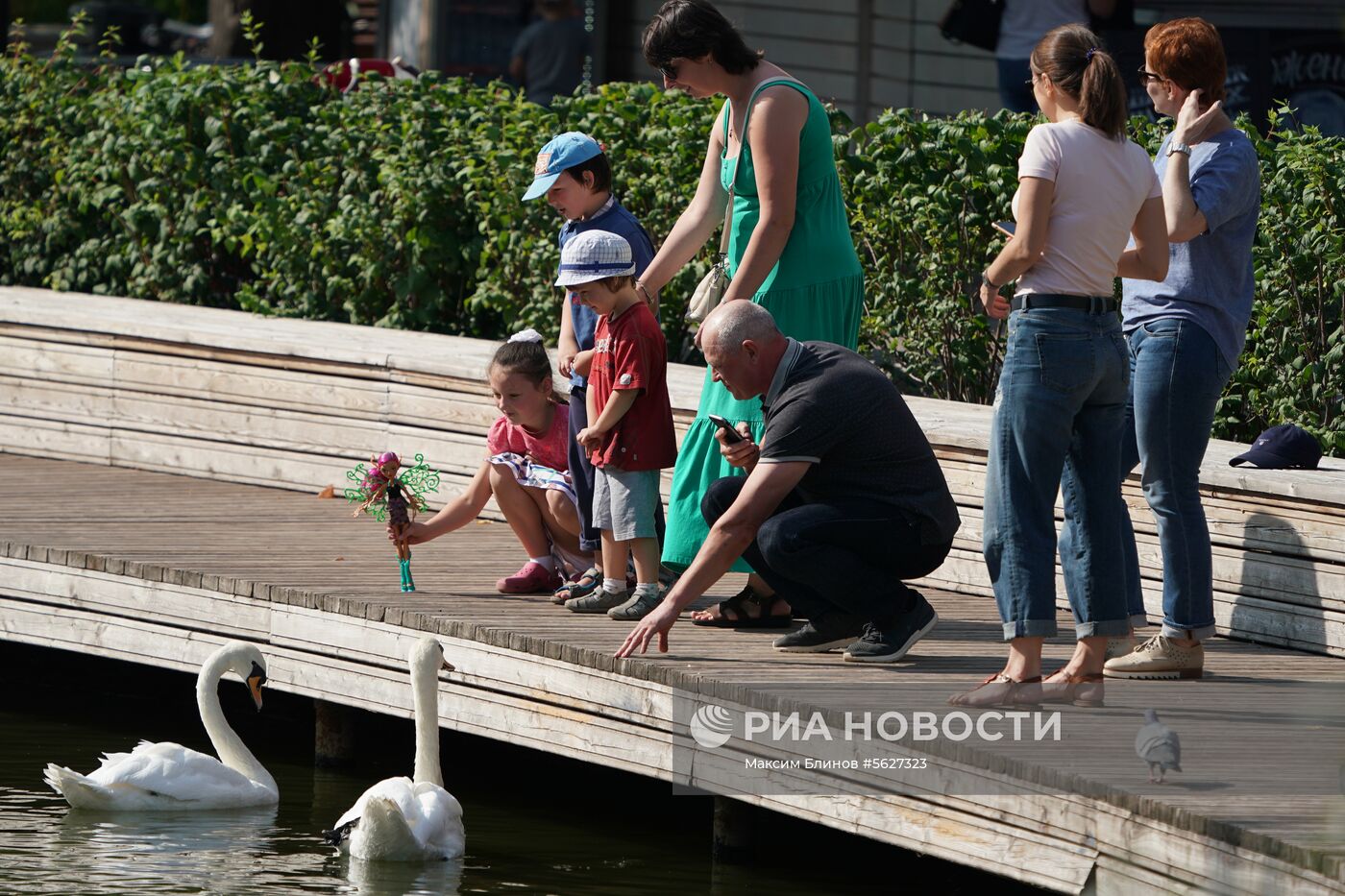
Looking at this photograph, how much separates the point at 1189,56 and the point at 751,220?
1325 millimetres

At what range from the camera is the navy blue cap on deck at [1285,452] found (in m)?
6.46

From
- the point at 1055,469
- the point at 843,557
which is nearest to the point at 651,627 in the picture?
the point at 843,557

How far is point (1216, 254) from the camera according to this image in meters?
5.71

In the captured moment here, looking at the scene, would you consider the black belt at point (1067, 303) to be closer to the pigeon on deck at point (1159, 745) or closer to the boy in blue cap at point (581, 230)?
the pigeon on deck at point (1159, 745)

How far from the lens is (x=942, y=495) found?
5848 millimetres

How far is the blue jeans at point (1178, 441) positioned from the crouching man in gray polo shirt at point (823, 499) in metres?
0.56

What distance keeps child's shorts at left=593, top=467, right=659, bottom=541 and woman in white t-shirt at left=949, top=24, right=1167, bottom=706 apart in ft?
3.98

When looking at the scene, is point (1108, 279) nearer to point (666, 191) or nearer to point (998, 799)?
point (998, 799)

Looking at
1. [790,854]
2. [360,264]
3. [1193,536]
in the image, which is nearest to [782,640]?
[790,854]

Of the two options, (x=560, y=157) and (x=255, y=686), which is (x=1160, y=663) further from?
(x=255, y=686)

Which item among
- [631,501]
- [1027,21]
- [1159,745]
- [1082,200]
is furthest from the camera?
[1027,21]

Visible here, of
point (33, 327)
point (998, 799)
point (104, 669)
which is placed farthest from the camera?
point (33, 327)

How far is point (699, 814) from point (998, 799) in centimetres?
181

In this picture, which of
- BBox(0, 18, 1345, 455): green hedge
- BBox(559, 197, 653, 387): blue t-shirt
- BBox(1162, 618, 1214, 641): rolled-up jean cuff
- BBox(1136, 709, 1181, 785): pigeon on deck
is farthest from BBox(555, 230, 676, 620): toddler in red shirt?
BBox(0, 18, 1345, 455): green hedge
